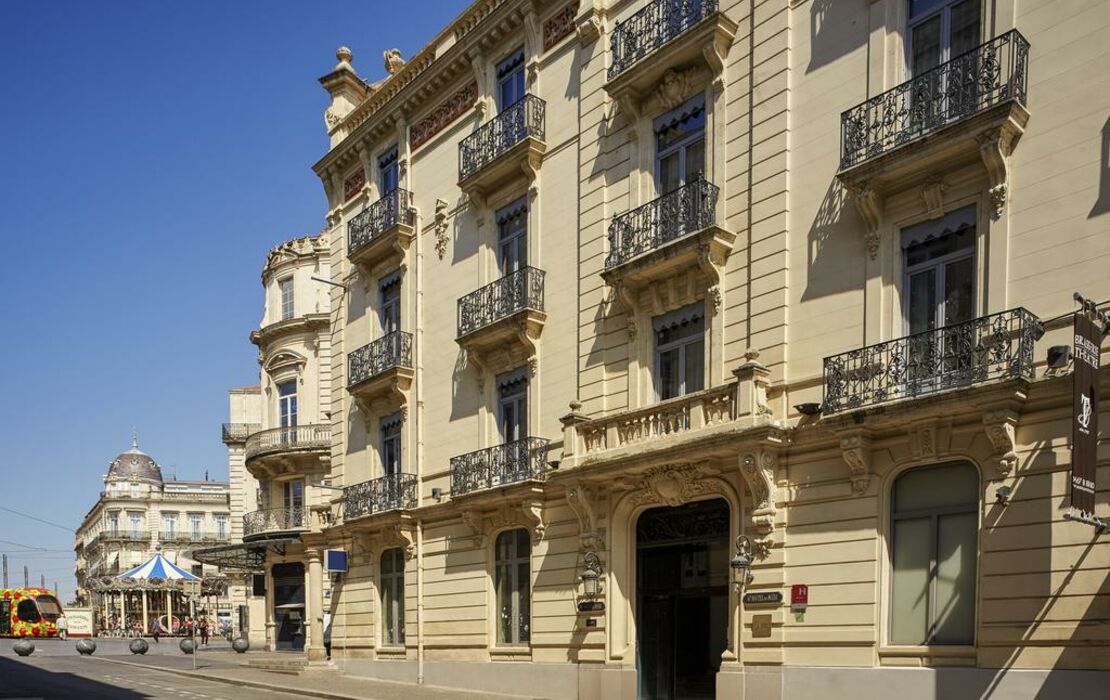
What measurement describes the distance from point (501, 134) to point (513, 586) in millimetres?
10627

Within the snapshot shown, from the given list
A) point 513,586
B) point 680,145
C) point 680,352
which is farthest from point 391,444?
point 680,145

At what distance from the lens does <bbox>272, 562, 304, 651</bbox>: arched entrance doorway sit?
133 ft

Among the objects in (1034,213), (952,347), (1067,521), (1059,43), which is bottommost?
(1067,521)

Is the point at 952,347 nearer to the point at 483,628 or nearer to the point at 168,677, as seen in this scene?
the point at 483,628

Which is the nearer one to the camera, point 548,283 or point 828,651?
point 828,651

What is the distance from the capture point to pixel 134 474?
331 ft

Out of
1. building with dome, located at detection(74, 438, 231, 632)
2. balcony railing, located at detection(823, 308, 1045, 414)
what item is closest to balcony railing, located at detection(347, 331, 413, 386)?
balcony railing, located at detection(823, 308, 1045, 414)

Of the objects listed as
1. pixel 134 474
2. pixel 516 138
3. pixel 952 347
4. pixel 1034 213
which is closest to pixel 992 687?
pixel 952 347

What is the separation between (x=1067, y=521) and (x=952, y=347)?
8.82ft

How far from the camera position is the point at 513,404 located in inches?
872

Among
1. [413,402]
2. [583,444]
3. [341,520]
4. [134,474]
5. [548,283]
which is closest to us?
[583,444]

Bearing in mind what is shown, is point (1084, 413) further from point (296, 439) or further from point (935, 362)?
point (296, 439)

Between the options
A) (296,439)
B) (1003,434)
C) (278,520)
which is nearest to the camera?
(1003,434)

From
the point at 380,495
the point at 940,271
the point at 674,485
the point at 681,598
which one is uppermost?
the point at 940,271
